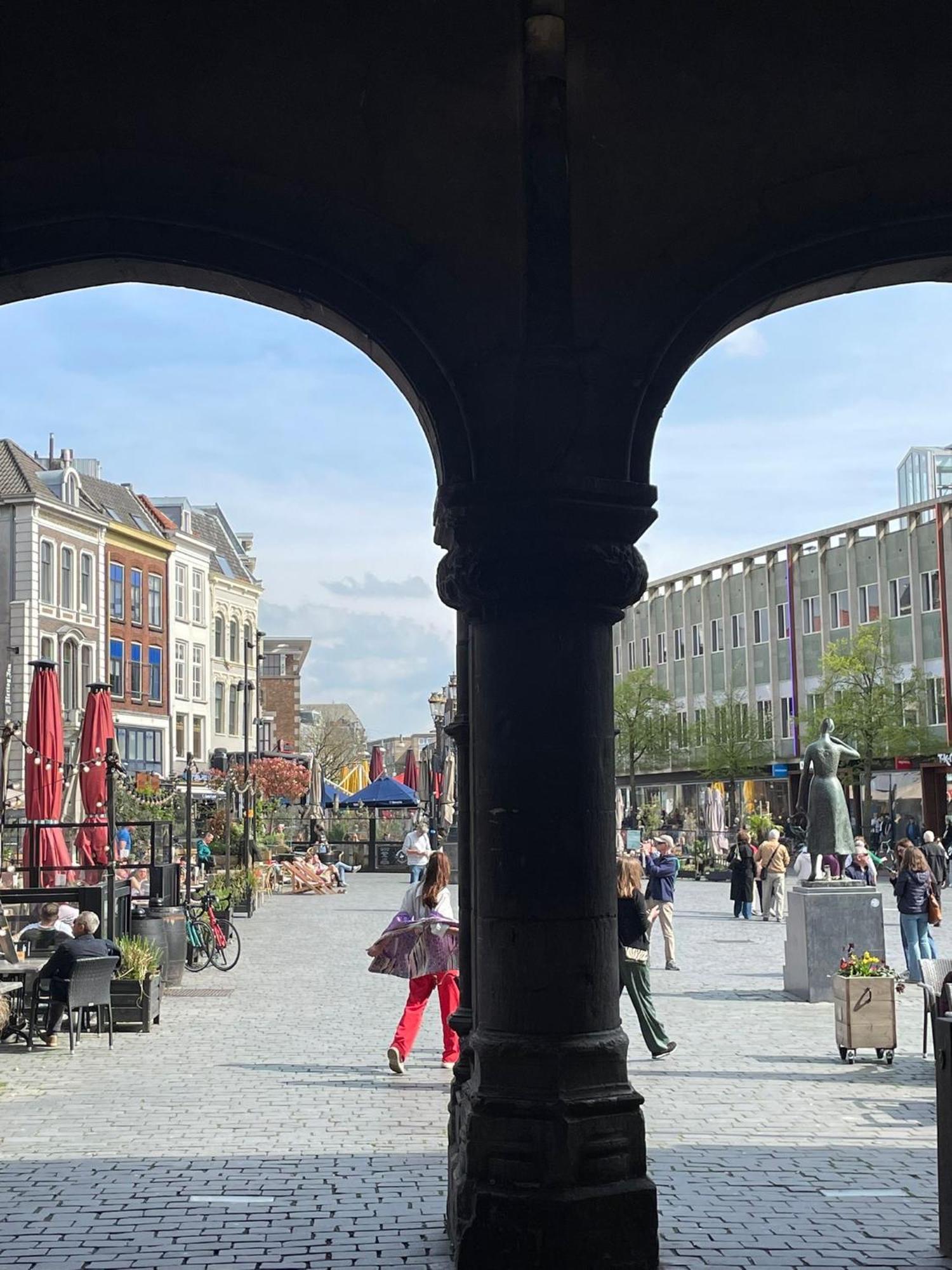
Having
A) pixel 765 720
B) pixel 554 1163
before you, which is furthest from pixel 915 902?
pixel 765 720

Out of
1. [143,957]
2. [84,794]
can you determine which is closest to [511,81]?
[143,957]

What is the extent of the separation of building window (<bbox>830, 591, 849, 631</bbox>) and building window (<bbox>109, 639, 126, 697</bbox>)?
1114 inches

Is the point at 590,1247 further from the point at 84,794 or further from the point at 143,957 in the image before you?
the point at 84,794

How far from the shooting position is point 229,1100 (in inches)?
413

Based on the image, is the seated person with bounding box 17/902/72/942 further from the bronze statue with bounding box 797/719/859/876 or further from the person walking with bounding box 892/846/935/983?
the person walking with bounding box 892/846/935/983

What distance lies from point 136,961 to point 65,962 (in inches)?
49.3

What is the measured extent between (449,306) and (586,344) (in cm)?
60

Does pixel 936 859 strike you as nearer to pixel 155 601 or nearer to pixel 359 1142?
pixel 359 1142

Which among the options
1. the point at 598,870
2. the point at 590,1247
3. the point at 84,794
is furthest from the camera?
the point at 84,794

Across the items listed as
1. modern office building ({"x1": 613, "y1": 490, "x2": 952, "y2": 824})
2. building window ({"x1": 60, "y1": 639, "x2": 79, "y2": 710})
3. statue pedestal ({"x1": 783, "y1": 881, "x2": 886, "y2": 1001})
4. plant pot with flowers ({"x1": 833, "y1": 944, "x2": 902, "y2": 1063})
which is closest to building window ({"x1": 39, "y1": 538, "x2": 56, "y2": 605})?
building window ({"x1": 60, "y1": 639, "x2": 79, "y2": 710})

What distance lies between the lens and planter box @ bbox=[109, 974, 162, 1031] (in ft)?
45.1

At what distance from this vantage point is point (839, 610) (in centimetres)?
6094

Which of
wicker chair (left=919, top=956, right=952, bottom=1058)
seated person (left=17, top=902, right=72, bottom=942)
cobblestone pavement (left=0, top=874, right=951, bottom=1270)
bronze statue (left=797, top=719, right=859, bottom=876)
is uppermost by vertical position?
bronze statue (left=797, top=719, right=859, bottom=876)

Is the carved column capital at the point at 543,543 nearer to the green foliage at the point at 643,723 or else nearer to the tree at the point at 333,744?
the green foliage at the point at 643,723
